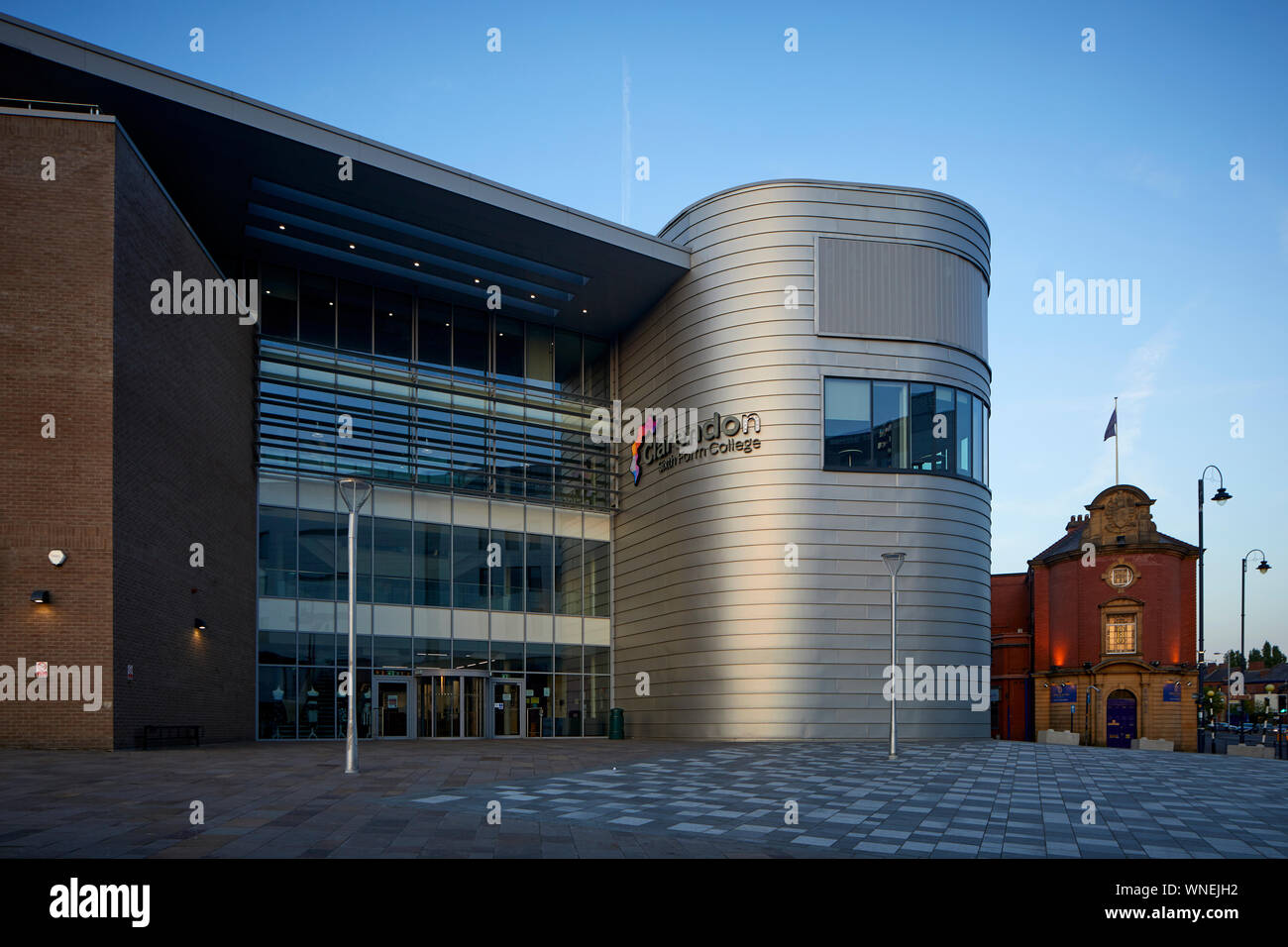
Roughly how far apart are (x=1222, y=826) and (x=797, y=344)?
2036cm

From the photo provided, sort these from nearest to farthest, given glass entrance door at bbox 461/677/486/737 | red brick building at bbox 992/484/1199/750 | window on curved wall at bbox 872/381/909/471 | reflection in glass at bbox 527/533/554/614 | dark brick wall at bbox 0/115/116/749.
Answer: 1. dark brick wall at bbox 0/115/116/749
2. window on curved wall at bbox 872/381/909/471
3. glass entrance door at bbox 461/677/486/737
4. reflection in glass at bbox 527/533/554/614
5. red brick building at bbox 992/484/1199/750

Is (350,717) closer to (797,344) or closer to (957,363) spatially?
(797,344)

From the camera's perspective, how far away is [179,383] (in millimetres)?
23984

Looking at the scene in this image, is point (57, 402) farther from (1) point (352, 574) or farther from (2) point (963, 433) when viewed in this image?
(2) point (963, 433)

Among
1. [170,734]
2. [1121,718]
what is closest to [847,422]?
[170,734]

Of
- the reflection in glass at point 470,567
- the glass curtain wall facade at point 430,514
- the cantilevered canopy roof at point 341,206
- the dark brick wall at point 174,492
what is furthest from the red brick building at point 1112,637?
the dark brick wall at point 174,492

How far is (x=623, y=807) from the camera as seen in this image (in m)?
12.5

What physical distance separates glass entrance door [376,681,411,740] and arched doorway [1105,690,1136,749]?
37235mm

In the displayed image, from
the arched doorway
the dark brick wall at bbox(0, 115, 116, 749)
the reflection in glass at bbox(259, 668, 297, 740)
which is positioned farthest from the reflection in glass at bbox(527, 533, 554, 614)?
the arched doorway

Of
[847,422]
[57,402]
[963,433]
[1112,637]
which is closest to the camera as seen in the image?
[57,402]

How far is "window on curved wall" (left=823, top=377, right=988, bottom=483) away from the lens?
29734 millimetres

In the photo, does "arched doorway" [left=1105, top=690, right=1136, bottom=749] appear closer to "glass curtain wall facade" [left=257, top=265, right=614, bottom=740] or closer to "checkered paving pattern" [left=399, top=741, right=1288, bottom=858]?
"glass curtain wall facade" [left=257, top=265, right=614, bottom=740]

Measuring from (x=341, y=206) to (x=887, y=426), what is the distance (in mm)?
18203

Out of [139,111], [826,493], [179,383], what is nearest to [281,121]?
[139,111]
